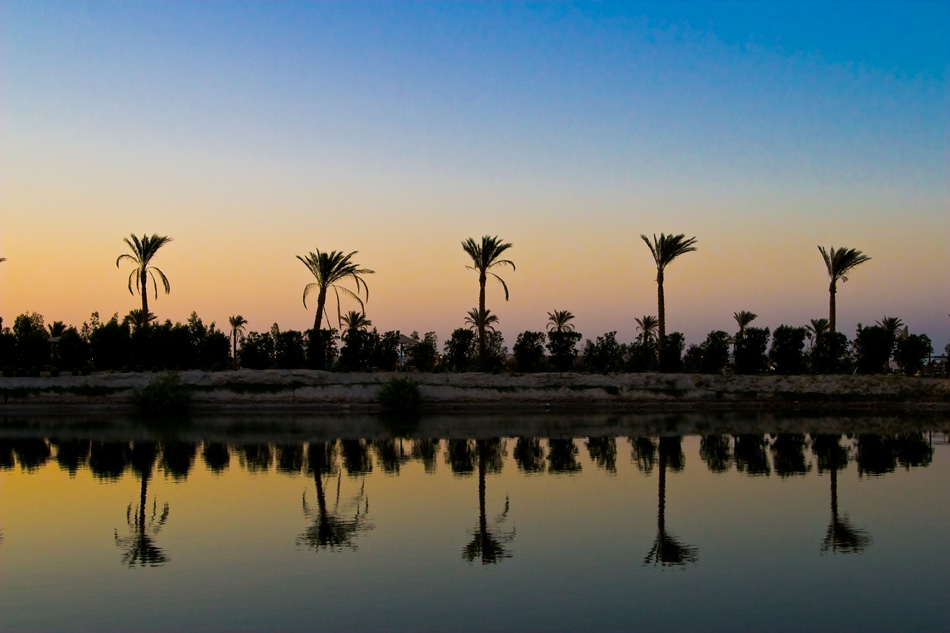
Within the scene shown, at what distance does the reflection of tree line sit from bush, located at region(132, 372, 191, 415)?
37.3 ft

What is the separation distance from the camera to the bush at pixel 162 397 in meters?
43.2

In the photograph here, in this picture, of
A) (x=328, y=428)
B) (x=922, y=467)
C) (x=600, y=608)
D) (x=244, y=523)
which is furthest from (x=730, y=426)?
(x=600, y=608)

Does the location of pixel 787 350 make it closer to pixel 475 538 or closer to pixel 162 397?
pixel 162 397

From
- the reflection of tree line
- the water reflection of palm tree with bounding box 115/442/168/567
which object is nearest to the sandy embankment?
the reflection of tree line

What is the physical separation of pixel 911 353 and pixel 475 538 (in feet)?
167

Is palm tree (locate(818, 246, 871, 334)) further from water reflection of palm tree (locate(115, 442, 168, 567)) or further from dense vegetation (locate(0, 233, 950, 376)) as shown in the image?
water reflection of palm tree (locate(115, 442, 168, 567))

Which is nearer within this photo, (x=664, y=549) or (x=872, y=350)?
(x=664, y=549)

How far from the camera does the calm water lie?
10.5m

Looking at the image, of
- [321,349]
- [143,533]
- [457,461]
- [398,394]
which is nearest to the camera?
[143,533]

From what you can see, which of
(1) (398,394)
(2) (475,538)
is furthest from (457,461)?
(1) (398,394)

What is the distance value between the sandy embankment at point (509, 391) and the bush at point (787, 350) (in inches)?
245

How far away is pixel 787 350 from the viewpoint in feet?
186

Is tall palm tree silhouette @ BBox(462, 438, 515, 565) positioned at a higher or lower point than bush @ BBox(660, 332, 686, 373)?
lower

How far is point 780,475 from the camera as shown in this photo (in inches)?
870
